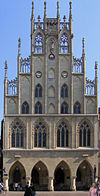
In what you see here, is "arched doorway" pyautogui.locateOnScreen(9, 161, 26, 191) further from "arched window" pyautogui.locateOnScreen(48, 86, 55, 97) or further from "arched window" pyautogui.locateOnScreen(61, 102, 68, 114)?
"arched window" pyautogui.locateOnScreen(48, 86, 55, 97)

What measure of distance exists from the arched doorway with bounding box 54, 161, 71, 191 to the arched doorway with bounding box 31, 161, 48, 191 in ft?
5.99

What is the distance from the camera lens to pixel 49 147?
64.3m

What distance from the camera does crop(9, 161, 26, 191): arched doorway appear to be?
65000 mm

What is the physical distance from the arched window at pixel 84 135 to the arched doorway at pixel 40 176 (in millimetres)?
6284

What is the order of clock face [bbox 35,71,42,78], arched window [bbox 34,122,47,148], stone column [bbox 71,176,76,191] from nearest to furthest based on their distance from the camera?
stone column [bbox 71,176,76,191] < arched window [bbox 34,122,47,148] < clock face [bbox 35,71,42,78]

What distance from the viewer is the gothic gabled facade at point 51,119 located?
6400cm

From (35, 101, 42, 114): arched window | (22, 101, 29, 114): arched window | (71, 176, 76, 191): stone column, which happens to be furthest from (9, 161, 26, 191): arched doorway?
(35, 101, 42, 114): arched window

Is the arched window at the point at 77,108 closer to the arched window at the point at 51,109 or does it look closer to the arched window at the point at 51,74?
the arched window at the point at 51,109

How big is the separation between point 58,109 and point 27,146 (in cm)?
675

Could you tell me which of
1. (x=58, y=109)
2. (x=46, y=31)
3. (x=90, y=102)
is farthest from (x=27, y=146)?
(x=46, y=31)

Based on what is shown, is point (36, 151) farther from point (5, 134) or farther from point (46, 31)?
point (46, 31)

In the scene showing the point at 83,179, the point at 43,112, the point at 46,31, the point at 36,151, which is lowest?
the point at 83,179

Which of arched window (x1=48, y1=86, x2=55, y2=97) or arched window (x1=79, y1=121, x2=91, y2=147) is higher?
arched window (x1=48, y1=86, x2=55, y2=97)

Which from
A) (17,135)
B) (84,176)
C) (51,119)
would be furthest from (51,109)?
(84,176)
